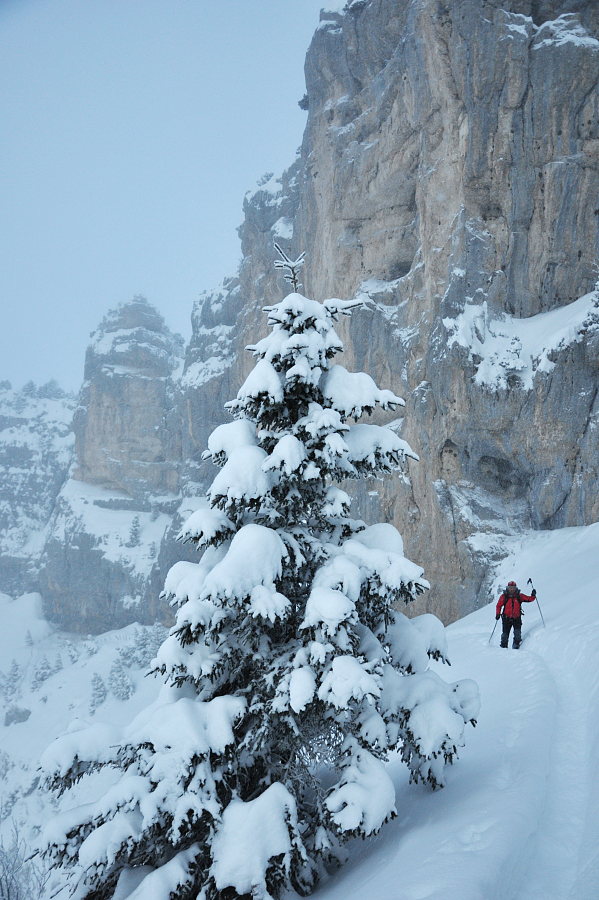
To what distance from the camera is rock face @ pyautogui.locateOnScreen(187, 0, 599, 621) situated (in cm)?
2539

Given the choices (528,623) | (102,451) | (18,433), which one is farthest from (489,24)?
(18,433)

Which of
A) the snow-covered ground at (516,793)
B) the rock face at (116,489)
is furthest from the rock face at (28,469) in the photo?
the snow-covered ground at (516,793)

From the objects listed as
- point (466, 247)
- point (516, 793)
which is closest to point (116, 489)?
point (466, 247)

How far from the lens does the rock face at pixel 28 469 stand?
105188mm

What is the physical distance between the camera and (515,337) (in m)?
27.3

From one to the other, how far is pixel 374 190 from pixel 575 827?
4004cm

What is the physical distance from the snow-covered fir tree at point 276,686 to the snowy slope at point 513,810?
37 centimetres

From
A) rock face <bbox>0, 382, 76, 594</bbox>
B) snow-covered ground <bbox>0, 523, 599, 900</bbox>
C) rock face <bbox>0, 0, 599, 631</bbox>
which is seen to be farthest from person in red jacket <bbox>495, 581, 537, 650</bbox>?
rock face <bbox>0, 382, 76, 594</bbox>

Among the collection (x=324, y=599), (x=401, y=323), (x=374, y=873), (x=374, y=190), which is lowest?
(x=374, y=873)

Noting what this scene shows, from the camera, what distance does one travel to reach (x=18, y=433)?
13375 centimetres

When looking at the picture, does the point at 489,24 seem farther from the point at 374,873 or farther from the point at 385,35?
the point at 374,873

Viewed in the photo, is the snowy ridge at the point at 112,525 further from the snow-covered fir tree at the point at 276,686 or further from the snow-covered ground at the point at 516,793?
the snow-covered fir tree at the point at 276,686

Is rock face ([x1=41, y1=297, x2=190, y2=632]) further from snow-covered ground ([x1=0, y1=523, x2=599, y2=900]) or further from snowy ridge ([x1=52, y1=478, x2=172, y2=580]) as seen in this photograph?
snow-covered ground ([x1=0, y1=523, x2=599, y2=900])

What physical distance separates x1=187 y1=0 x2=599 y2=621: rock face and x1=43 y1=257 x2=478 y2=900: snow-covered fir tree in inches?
798
